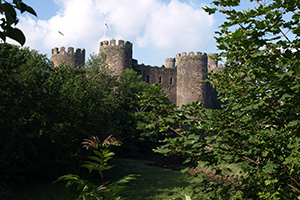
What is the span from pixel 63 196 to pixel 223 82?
12.4m

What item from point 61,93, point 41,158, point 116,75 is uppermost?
point 116,75

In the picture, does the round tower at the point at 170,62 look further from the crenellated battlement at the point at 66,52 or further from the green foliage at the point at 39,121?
the green foliage at the point at 39,121

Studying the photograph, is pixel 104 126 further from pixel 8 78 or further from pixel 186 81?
pixel 186 81

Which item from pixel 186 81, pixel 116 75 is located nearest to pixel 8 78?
pixel 116 75

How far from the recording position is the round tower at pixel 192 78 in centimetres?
4088

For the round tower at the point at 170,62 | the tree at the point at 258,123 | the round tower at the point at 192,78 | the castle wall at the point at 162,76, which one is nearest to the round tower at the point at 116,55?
the castle wall at the point at 162,76

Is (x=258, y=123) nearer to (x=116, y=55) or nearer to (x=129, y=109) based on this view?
(x=129, y=109)

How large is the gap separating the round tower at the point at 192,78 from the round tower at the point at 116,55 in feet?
29.5

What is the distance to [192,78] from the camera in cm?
4116

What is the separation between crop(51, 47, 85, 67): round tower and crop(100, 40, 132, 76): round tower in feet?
13.0

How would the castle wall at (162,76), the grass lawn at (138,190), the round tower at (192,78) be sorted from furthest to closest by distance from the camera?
1. the castle wall at (162,76)
2. the round tower at (192,78)
3. the grass lawn at (138,190)

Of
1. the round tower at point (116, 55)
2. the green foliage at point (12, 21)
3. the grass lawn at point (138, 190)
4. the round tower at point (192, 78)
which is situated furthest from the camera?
the round tower at point (192, 78)

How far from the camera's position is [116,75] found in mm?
37375

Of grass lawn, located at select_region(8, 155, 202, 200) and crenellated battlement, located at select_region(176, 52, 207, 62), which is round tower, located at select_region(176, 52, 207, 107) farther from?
grass lawn, located at select_region(8, 155, 202, 200)
